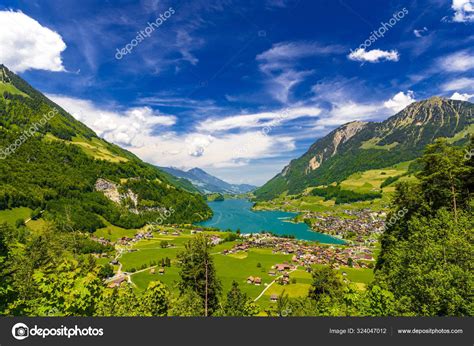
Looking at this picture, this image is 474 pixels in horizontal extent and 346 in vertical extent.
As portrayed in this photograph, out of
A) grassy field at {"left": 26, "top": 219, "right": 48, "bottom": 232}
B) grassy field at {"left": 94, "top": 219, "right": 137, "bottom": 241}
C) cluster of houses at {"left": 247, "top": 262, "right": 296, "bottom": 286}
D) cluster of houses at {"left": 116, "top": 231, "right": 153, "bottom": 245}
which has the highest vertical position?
grassy field at {"left": 26, "top": 219, "right": 48, "bottom": 232}

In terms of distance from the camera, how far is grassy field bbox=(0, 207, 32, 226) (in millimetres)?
130725

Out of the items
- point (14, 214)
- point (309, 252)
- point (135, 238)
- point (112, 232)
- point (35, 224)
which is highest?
point (14, 214)

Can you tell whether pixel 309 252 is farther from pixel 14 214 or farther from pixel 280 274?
pixel 14 214

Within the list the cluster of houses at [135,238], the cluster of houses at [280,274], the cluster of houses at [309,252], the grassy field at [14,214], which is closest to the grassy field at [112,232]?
the cluster of houses at [135,238]

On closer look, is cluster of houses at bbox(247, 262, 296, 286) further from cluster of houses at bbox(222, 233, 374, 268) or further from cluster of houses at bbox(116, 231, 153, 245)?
cluster of houses at bbox(116, 231, 153, 245)

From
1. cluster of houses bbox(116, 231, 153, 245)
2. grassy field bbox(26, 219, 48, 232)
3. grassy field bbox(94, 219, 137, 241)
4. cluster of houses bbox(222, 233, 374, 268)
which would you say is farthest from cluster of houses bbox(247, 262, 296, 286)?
grassy field bbox(26, 219, 48, 232)

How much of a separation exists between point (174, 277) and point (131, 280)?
13.5 metres

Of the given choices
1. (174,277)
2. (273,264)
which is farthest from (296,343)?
(273,264)

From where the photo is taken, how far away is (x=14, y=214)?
13650 cm

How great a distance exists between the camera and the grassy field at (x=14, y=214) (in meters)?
131

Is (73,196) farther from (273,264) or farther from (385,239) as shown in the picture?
(385,239)

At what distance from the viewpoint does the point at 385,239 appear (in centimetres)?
3909

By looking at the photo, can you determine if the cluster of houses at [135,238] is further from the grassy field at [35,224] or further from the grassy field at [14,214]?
the grassy field at [14,214]

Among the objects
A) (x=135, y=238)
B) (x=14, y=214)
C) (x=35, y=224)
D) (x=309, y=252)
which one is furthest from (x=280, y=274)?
(x=14, y=214)
